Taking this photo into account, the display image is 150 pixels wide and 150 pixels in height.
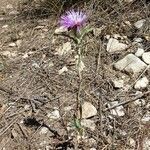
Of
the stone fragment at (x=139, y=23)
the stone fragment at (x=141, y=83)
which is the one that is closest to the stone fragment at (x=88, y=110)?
the stone fragment at (x=141, y=83)

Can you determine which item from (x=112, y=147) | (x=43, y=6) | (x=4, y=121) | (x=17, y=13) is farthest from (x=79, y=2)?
(x=112, y=147)

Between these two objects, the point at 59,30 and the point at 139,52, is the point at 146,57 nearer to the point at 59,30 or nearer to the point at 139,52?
the point at 139,52

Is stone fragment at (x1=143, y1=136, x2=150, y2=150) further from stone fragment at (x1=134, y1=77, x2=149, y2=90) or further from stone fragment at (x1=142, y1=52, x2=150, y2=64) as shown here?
stone fragment at (x1=142, y1=52, x2=150, y2=64)

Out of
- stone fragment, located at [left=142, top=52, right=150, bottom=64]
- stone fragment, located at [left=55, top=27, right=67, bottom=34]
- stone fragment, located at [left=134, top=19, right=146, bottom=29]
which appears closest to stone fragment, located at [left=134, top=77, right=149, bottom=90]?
stone fragment, located at [left=142, top=52, right=150, bottom=64]

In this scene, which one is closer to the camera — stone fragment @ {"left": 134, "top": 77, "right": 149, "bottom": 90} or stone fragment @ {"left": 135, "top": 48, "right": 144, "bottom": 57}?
stone fragment @ {"left": 134, "top": 77, "right": 149, "bottom": 90}

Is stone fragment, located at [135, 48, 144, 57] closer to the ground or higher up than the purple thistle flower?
closer to the ground

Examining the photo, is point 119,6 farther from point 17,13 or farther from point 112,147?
point 112,147

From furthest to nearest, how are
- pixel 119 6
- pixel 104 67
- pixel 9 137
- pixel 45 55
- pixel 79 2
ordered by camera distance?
pixel 79 2 < pixel 119 6 < pixel 45 55 < pixel 104 67 < pixel 9 137

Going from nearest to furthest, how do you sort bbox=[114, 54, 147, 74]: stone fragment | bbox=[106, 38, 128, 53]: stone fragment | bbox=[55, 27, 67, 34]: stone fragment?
1. bbox=[114, 54, 147, 74]: stone fragment
2. bbox=[106, 38, 128, 53]: stone fragment
3. bbox=[55, 27, 67, 34]: stone fragment
